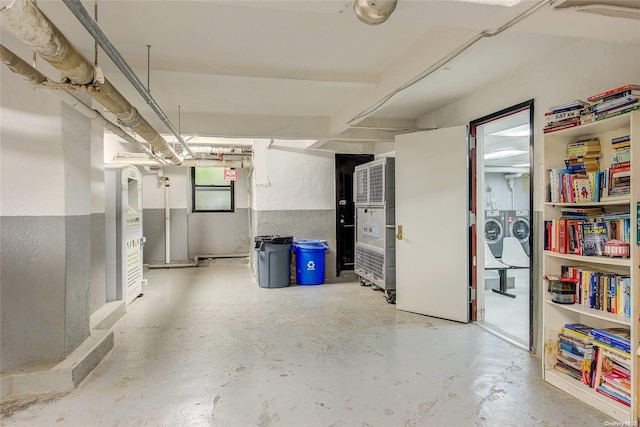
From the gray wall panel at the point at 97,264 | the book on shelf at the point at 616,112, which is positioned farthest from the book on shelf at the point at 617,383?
the gray wall panel at the point at 97,264

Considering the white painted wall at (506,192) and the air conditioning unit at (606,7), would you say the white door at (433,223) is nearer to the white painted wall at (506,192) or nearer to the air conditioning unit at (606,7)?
the air conditioning unit at (606,7)

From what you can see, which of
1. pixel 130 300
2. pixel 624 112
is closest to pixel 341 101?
pixel 624 112

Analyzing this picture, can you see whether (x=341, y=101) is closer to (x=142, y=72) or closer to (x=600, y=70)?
(x=142, y=72)

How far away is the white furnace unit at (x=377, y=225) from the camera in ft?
15.5

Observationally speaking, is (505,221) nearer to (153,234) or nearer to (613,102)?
(613,102)

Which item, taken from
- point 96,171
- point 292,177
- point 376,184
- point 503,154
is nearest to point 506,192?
point 503,154

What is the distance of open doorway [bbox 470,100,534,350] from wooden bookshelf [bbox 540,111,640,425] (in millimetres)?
493

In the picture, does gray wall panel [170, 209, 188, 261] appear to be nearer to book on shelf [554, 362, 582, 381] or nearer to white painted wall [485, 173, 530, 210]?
white painted wall [485, 173, 530, 210]

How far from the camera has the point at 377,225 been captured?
196 inches

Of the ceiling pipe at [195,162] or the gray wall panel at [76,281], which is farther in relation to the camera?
the ceiling pipe at [195,162]

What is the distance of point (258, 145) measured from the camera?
6043mm

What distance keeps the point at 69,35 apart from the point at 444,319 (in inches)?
162

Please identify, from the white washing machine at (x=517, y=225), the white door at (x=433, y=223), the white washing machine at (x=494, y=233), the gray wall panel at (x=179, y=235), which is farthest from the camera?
the gray wall panel at (x=179, y=235)

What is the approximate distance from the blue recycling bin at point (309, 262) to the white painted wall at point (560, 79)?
9.90 ft
